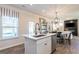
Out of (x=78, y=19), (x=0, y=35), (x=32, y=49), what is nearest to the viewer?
(x=32, y=49)

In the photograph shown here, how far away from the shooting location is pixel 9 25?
5.11 metres

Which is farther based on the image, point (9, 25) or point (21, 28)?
point (21, 28)

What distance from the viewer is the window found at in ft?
15.3

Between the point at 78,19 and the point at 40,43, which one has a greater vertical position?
the point at 78,19

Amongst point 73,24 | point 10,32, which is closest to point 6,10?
point 10,32

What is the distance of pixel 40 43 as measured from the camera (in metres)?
2.82

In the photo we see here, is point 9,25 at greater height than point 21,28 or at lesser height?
greater

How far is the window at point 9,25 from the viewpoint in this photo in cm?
467

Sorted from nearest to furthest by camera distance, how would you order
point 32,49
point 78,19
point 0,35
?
point 32,49 < point 0,35 < point 78,19

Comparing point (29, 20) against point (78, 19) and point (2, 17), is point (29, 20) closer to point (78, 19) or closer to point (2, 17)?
point (2, 17)
